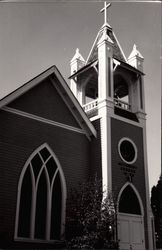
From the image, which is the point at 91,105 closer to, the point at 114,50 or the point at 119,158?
the point at 119,158

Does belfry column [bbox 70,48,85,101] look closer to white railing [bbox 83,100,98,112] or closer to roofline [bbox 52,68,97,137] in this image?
white railing [bbox 83,100,98,112]

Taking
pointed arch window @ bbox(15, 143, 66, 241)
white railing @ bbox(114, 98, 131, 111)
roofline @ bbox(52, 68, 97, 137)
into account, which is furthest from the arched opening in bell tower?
pointed arch window @ bbox(15, 143, 66, 241)

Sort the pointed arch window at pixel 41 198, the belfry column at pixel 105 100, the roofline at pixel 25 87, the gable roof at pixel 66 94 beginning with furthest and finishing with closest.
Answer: the belfry column at pixel 105 100 → the gable roof at pixel 66 94 → the roofline at pixel 25 87 → the pointed arch window at pixel 41 198

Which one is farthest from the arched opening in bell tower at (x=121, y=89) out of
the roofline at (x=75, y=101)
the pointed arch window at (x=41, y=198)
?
the pointed arch window at (x=41, y=198)

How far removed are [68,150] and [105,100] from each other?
2.89 metres

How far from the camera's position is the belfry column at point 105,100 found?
14.8 m

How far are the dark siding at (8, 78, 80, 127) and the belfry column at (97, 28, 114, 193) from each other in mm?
1275

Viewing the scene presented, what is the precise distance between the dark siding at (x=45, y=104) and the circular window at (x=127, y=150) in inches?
86.6

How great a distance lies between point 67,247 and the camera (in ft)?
40.9

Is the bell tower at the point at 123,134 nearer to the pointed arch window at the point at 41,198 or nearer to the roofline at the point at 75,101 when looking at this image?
the roofline at the point at 75,101

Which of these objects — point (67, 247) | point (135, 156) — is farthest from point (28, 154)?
point (135, 156)

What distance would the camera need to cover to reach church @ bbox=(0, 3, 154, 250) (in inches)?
494

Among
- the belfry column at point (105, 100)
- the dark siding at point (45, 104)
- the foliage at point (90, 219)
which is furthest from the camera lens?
the belfry column at point (105, 100)

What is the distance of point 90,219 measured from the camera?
41.6 ft
